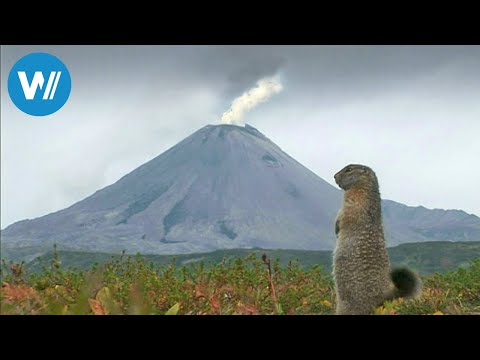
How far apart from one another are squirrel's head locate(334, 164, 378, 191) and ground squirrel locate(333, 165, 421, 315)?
42 cm

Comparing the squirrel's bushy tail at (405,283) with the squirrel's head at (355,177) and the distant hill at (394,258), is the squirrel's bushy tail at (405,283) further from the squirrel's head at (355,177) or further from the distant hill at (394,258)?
the squirrel's head at (355,177)

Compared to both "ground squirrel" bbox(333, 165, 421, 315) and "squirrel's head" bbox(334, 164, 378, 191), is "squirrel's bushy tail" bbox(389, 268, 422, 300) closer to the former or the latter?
"ground squirrel" bbox(333, 165, 421, 315)

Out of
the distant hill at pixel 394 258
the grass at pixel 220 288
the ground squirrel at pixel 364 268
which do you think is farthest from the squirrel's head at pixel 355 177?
the grass at pixel 220 288

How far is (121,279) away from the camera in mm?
7254

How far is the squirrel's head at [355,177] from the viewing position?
7.36 m

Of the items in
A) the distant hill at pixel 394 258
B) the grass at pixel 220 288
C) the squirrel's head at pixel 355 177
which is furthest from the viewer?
the distant hill at pixel 394 258

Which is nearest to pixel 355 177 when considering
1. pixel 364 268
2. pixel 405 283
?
pixel 364 268

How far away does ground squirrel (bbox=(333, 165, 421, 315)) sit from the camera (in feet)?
18.8

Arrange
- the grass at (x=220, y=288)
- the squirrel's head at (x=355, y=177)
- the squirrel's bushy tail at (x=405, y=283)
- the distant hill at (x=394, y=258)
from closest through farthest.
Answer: the grass at (x=220, y=288)
the squirrel's bushy tail at (x=405, y=283)
the squirrel's head at (x=355, y=177)
the distant hill at (x=394, y=258)

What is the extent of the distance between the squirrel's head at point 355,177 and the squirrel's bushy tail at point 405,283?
5.69ft

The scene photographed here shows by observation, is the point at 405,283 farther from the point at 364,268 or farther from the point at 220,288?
the point at 220,288
